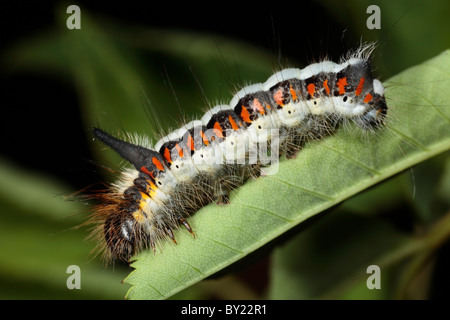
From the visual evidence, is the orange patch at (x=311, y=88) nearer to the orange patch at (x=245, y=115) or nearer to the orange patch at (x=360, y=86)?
the orange patch at (x=360, y=86)

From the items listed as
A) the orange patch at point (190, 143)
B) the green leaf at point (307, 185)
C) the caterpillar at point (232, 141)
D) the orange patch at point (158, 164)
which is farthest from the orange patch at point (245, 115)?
the orange patch at point (158, 164)

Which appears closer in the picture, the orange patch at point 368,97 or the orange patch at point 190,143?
the orange patch at point 368,97

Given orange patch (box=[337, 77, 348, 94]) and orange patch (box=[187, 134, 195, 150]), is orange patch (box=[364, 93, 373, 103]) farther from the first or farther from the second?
orange patch (box=[187, 134, 195, 150])

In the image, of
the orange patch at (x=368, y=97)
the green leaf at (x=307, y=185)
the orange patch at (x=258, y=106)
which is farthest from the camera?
the orange patch at (x=258, y=106)

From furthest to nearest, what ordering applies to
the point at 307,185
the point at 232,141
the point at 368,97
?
the point at 232,141 < the point at 368,97 < the point at 307,185

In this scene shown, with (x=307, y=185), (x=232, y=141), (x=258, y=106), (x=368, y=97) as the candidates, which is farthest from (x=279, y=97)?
(x=307, y=185)

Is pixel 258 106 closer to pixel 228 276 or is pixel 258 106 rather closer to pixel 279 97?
pixel 279 97

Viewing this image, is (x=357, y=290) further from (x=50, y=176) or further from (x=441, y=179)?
(x=50, y=176)
